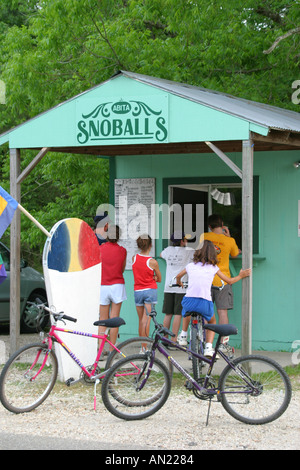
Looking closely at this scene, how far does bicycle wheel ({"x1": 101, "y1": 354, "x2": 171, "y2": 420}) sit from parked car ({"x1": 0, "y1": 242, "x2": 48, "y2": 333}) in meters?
6.47

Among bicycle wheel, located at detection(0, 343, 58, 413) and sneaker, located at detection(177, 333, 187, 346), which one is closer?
bicycle wheel, located at detection(0, 343, 58, 413)

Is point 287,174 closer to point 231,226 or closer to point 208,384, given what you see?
point 231,226

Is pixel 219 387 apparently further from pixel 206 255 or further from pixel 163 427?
pixel 206 255

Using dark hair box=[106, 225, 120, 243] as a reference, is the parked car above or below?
below

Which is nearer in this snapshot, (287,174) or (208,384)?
(208,384)

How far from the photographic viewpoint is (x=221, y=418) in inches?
300

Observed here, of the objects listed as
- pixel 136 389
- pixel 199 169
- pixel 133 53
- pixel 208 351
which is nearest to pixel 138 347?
pixel 136 389

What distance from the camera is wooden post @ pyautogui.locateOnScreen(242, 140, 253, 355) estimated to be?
9204 millimetres

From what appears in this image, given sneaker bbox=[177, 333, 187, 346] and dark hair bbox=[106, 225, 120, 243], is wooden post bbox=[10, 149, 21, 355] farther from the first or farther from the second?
sneaker bbox=[177, 333, 187, 346]

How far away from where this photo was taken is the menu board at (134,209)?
12.3m

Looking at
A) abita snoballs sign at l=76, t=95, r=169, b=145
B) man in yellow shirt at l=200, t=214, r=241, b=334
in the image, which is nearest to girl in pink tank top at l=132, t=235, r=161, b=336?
man in yellow shirt at l=200, t=214, r=241, b=334

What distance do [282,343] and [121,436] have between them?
4964 millimetres

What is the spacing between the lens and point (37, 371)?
26.1 ft

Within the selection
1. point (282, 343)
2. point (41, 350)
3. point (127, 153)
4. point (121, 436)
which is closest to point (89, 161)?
point (127, 153)
